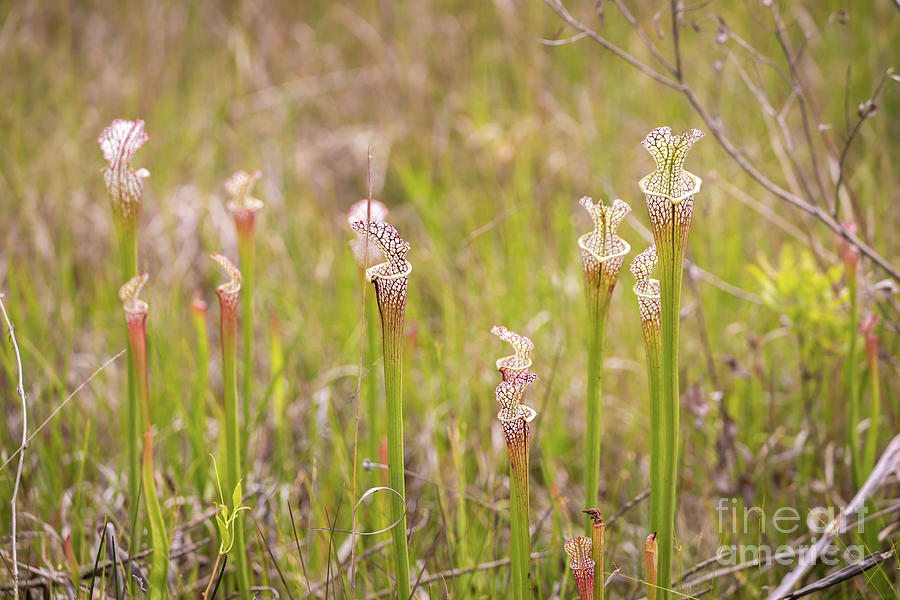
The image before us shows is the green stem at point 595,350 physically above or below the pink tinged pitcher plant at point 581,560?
above

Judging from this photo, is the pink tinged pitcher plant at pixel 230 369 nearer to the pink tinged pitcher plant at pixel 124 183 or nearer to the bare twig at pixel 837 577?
the pink tinged pitcher plant at pixel 124 183

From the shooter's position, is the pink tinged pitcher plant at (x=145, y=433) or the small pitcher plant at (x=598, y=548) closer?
the small pitcher plant at (x=598, y=548)

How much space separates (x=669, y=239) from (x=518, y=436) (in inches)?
14.5

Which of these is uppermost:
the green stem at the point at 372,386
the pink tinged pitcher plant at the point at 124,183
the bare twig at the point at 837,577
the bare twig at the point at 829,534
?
the pink tinged pitcher plant at the point at 124,183

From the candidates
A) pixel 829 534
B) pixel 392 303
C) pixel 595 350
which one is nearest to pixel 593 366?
pixel 595 350

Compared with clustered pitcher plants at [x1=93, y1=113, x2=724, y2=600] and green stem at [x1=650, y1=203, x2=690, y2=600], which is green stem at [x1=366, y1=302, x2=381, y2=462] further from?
green stem at [x1=650, y1=203, x2=690, y2=600]

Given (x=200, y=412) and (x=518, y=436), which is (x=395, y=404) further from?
(x=200, y=412)

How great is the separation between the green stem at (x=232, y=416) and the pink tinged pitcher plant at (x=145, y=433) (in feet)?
0.42

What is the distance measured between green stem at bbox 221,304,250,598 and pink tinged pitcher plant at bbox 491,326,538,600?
51 centimetres
